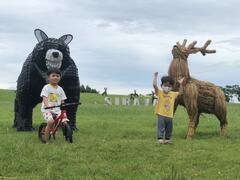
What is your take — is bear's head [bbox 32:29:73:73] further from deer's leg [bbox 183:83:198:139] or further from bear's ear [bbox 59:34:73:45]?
deer's leg [bbox 183:83:198:139]

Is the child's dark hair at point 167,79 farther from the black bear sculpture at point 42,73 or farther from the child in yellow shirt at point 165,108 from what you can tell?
the black bear sculpture at point 42,73

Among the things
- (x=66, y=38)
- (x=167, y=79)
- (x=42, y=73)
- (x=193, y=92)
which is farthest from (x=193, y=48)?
(x=42, y=73)

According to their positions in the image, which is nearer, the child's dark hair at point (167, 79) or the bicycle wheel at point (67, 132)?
the bicycle wheel at point (67, 132)

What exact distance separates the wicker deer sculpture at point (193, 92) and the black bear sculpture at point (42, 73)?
8.00ft

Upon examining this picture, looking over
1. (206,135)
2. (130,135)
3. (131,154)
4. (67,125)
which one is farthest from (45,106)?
(206,135)

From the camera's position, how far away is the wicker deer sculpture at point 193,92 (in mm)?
11359

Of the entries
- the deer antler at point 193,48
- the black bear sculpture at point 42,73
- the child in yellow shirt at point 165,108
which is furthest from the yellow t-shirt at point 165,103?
the black bear sculpture at point 42,73

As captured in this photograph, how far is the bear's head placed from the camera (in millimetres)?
Answer: 11751

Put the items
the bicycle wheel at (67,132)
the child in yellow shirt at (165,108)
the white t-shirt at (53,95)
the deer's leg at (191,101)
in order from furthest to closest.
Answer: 1. the deer's leg at (191,101)
2. the child in yellow shirt at (165,108)
3. the white t-shirt at (53,95)
4. the bicycle wheel at (67,132)

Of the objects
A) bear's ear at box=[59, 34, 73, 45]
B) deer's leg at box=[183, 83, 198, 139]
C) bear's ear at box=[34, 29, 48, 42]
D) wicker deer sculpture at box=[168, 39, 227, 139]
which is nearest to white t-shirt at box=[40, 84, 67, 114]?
bear's ear at box=[34, 29, 48, 42]

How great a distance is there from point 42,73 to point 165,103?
328cm

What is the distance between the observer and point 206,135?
40.9ft

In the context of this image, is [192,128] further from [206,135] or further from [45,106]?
[45,106]

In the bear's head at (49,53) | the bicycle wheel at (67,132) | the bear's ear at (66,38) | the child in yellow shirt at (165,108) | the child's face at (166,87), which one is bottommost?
the bicycle wheel at (67,132)
